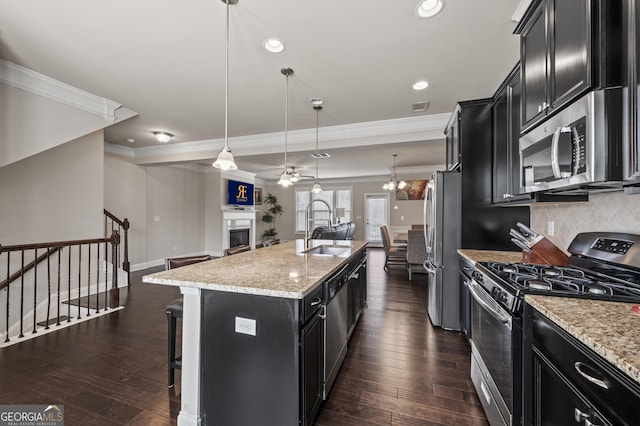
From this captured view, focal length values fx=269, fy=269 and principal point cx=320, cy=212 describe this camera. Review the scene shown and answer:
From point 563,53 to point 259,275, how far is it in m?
2.00

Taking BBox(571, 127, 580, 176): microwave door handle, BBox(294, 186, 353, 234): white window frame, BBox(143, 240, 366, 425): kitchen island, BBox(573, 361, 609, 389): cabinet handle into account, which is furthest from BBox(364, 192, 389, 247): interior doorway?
BBox(573, 361, 609, 389): cabinet handle

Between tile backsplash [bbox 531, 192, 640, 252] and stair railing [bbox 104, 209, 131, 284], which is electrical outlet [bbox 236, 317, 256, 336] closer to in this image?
tile backsplash [bbox 531, 192, 640, 252]

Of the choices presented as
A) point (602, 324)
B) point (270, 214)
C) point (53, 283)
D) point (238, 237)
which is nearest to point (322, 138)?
point (602, 324)

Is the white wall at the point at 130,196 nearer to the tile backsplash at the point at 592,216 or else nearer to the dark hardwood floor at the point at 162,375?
the dark hardwood floor at the point at 162,375

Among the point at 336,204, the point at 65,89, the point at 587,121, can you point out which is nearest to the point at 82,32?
the point at 65,89

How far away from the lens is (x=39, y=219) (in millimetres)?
3512

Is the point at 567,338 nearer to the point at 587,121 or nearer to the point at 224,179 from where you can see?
the point at 587,121

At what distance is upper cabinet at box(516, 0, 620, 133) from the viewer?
3.64ft

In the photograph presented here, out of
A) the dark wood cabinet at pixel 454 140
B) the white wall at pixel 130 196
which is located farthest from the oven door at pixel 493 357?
the white wall at pixel 130 196

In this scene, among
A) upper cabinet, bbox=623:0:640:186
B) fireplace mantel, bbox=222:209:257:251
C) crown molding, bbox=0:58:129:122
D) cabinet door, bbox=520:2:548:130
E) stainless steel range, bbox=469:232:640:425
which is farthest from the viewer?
fireplace mantel, bbox=222:209:257:251

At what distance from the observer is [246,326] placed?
1.45 m

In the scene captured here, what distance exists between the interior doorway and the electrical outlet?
27.7 feet

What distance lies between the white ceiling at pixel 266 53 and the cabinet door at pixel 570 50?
672 millimetres

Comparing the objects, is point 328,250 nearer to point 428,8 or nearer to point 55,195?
point 428,8
